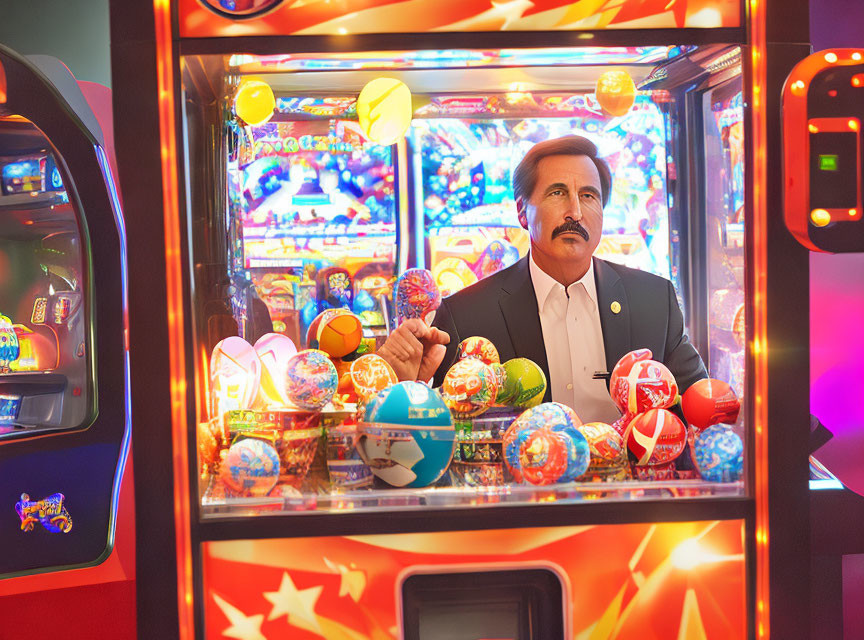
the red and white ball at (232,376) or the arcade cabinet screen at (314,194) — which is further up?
the arcade cabinet screen at (314,194)

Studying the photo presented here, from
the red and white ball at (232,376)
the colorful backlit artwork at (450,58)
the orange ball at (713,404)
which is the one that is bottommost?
the orange ball at (713,404)

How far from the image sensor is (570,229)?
7.37 ft

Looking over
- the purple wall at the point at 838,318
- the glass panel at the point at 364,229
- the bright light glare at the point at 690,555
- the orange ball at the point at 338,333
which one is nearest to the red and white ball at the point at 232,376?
the glass panel at the point at 364,229

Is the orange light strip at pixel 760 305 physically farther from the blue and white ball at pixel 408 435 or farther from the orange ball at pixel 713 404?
the blue and white ball at pixel 408 435

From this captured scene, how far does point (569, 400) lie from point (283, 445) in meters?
0.91

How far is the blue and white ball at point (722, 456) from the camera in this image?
5.91 feet

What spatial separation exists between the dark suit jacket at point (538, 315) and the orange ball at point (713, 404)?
0.33 m

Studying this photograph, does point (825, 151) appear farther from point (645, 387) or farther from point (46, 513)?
point (46, 513)

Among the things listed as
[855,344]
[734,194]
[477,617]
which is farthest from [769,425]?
[855,344]

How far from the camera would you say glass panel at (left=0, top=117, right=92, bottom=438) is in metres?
2.35

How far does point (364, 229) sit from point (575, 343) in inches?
29.9

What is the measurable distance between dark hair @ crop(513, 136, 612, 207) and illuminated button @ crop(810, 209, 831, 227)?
740mm

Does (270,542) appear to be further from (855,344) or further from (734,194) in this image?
(855,344)

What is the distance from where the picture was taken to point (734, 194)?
80.0 inches
